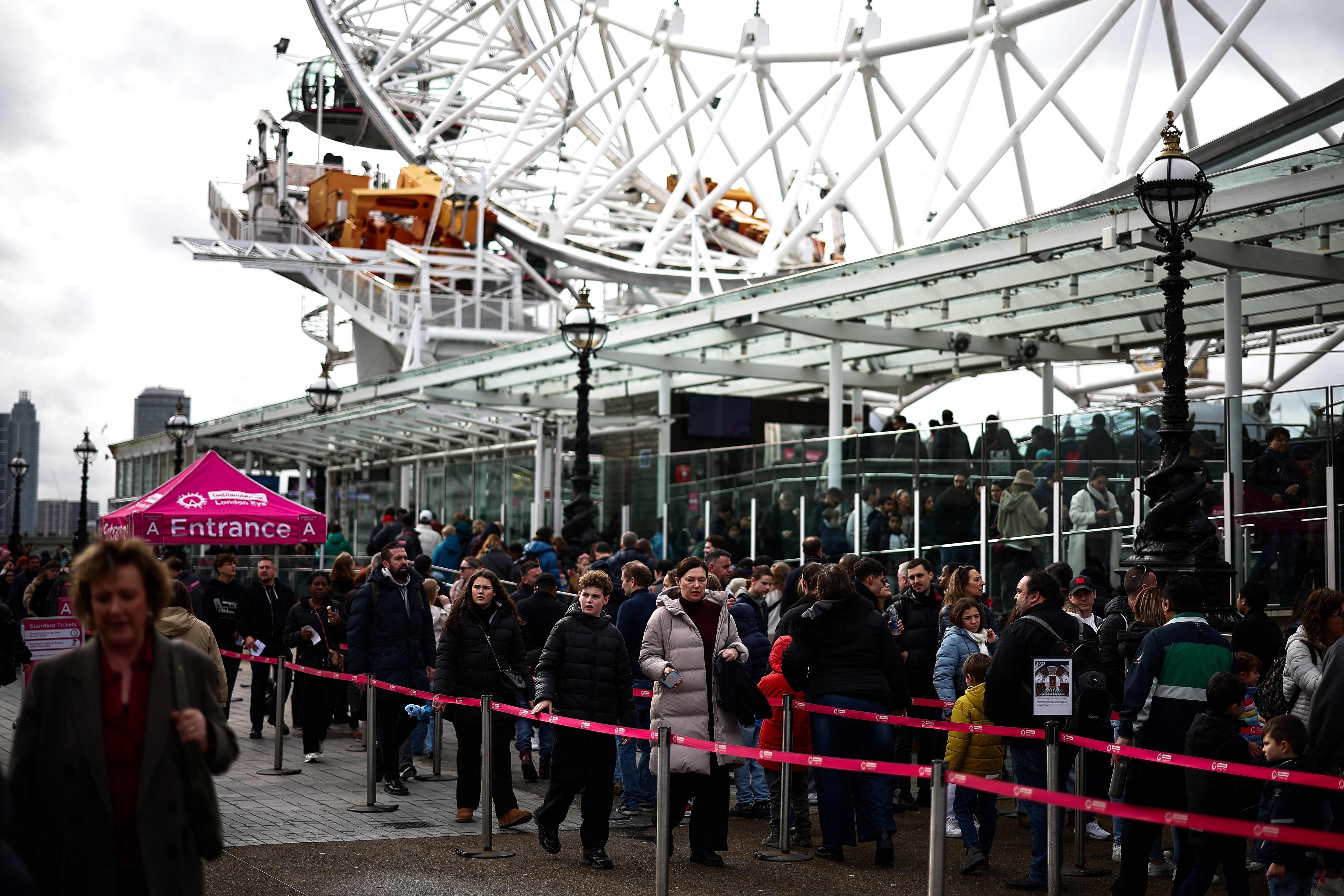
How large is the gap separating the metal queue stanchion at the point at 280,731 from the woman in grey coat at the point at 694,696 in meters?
4.93

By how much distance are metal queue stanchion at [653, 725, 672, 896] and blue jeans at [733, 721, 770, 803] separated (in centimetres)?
308

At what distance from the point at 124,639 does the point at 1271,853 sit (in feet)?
18.0

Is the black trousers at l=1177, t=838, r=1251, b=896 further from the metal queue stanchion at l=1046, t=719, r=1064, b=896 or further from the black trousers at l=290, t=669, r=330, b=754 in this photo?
the black trousers at l=290, t=669, r=330, b=754

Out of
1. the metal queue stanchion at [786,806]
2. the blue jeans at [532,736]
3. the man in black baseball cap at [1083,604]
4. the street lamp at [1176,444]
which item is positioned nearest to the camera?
the metal queue stanchion at [786,806]

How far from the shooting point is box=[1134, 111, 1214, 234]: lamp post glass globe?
36.4 ft

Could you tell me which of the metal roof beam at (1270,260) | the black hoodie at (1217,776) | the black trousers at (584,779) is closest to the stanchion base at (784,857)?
the black trousers at (584,779)

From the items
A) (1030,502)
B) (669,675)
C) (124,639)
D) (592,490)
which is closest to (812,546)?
(1030,502)

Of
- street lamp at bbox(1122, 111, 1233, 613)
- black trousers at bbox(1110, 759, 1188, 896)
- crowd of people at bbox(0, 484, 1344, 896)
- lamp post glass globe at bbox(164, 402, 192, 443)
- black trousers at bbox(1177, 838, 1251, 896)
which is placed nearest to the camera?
crowd of people at bbox(0, 484, 1344, 896)

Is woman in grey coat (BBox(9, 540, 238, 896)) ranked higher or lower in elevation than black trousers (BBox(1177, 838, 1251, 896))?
higher

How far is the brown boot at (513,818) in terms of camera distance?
10594 millimetres

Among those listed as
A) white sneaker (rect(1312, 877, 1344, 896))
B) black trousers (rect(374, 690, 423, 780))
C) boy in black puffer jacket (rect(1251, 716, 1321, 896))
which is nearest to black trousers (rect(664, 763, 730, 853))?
black trousers (rect(374, 690, 423, 780))

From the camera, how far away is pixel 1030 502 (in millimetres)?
16797

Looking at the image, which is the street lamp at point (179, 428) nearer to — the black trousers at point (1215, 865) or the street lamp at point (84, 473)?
the street lamp at point (84, 473)

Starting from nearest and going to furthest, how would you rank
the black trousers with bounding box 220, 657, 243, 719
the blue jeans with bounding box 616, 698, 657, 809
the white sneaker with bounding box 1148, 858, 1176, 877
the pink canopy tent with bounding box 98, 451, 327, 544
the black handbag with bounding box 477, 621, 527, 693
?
the white sneaker with bounding box 1148, 858, 1176, 877
the black handbag with bounding box 477, 621, 527, 693
the blue jeans with bounding box 616, 698, 657, 809
the black trousers with bounding box 220, 657, 243, 719
the pink canopy tent with bounding box 98, 451, 327, 544
